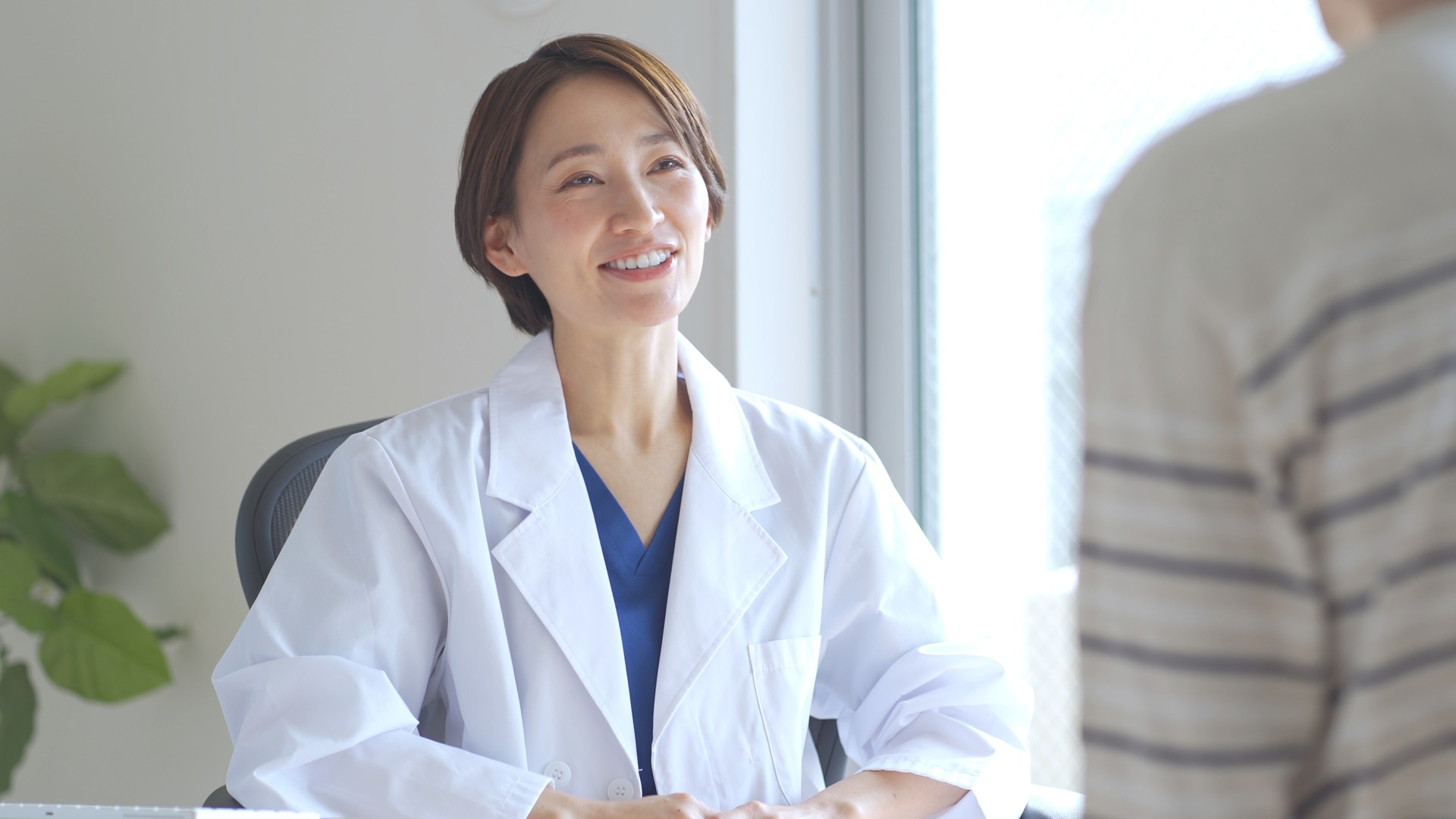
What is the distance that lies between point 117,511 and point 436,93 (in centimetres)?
111

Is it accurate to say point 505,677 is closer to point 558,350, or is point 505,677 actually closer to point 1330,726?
point 558,350

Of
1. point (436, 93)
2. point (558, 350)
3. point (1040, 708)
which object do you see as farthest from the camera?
point (436, 93)

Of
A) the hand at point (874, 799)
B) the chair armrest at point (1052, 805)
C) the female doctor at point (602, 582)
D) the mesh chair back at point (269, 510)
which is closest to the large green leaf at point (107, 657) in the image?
the mesh chair back at point (269, 510)

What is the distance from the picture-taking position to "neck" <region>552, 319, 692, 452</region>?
149cm

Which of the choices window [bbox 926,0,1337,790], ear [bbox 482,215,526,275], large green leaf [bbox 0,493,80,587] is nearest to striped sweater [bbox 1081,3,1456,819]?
ear [bbox 482,215,526,275]

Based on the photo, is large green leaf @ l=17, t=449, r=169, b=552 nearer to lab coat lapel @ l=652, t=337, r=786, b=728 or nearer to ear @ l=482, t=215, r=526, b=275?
ear @ l=482, t=215, r=526, b=275

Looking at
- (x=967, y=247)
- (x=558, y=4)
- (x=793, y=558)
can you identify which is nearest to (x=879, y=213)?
(x=967, y=247)

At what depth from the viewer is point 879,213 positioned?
202 cm

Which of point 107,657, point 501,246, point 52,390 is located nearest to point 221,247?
point 52,390

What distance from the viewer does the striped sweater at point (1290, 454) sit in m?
0.43

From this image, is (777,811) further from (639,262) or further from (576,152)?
(576,152)

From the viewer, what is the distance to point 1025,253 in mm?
1864

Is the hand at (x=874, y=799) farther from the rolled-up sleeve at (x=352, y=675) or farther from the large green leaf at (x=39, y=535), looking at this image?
the large green leaf at (x=39, y=535)

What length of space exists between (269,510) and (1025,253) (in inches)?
45.2
